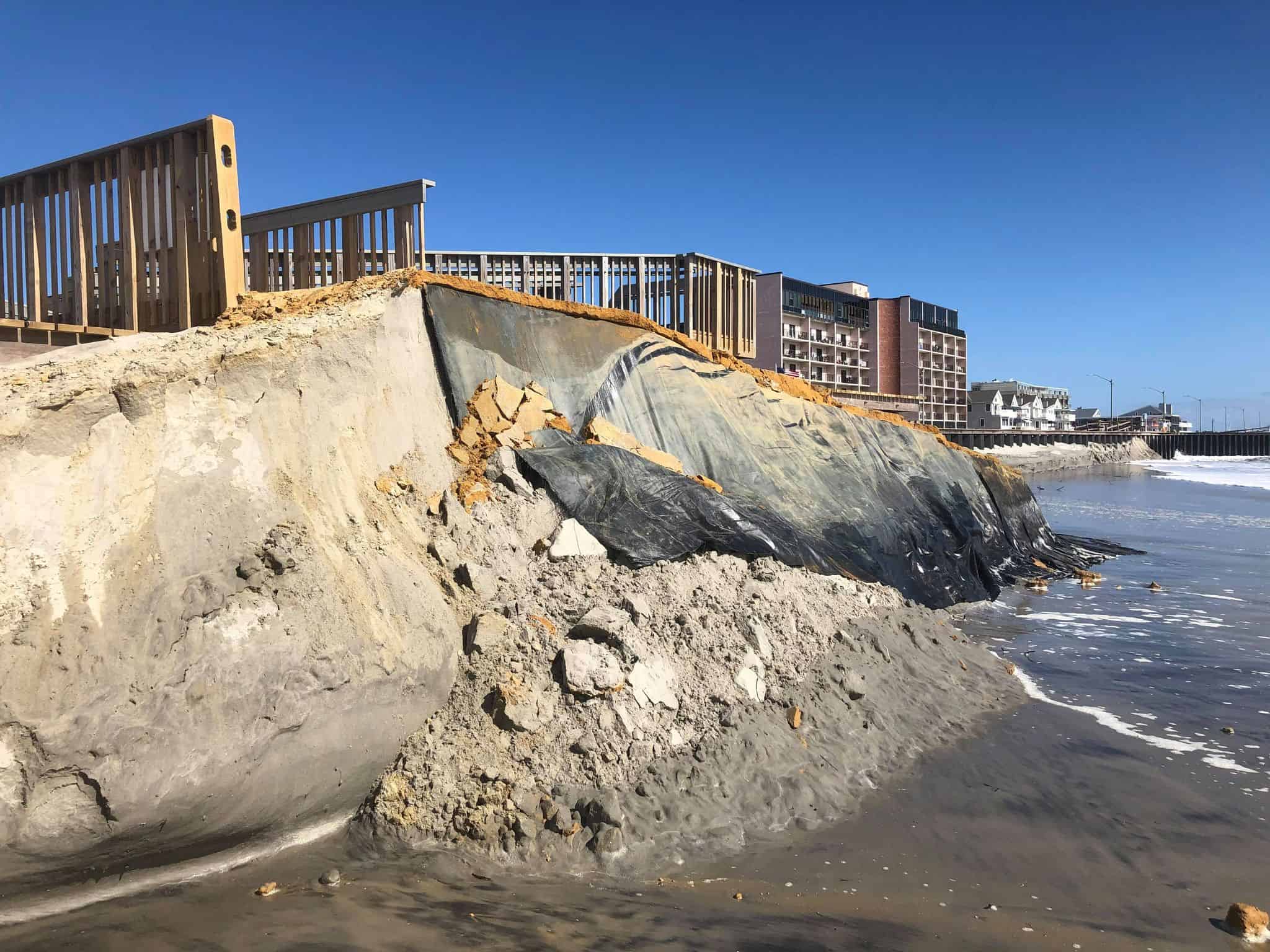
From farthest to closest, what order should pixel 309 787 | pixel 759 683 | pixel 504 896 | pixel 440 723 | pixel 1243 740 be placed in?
pixel 1243 740 < pixel 759 683 < pixel 440 723 < pixel 309 787 < pixel 504 896

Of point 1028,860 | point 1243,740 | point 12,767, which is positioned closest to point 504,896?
point 12,767

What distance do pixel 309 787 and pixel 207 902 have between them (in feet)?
1.92

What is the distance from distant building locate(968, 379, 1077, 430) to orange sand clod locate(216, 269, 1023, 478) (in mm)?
71334

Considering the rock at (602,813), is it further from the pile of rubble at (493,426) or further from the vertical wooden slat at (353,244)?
the vertical wooden slat at (353,244)

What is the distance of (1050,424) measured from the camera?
93.6m

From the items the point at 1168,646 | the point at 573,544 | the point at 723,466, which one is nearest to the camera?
the point at 573,544

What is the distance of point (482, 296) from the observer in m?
6.39

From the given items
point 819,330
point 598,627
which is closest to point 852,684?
point 598,627

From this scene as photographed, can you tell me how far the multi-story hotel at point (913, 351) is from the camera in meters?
65.5

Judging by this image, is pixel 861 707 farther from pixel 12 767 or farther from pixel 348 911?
pixel 12 767

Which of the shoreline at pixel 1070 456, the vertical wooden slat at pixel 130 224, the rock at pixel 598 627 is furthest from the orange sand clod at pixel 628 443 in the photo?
the shoreline at pixel 1070 456

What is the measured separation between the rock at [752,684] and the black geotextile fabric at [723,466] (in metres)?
1.02

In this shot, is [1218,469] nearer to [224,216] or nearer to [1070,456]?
[1070,456]

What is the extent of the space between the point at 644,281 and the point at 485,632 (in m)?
7.14
